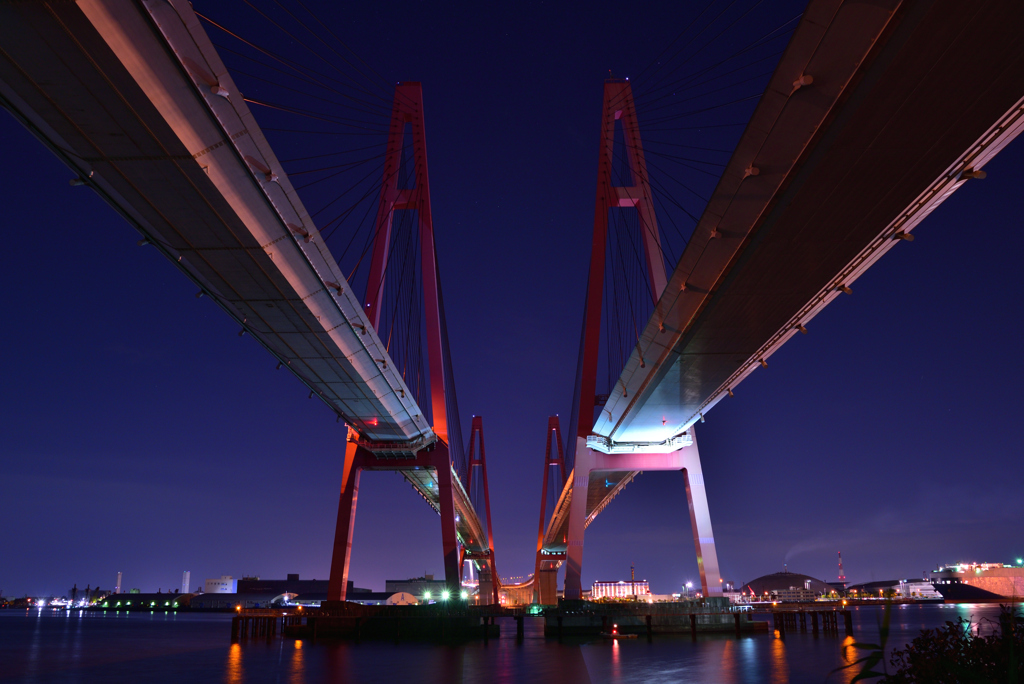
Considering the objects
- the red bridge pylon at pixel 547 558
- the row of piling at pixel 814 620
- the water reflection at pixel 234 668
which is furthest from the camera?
the red bridge pylon at pixel 547 558

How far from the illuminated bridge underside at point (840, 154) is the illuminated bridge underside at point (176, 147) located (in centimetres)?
974

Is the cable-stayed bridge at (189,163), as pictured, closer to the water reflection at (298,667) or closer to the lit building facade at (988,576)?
the water reflection at (298,667)

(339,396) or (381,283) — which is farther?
(381,283)

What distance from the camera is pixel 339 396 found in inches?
1148

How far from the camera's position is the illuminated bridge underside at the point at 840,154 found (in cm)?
1063

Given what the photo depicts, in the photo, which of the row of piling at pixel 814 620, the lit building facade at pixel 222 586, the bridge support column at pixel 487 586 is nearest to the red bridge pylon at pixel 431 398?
the row of piling at pixel 814 620

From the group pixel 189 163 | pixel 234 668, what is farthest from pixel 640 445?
pixel 189 163

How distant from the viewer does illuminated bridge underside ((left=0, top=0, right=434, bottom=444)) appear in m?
10.4

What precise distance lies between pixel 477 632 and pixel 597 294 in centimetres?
2042

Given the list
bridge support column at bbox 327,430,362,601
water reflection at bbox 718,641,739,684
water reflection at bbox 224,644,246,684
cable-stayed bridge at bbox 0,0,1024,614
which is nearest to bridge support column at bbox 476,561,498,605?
bridge support column at bbox 327,430,362,601

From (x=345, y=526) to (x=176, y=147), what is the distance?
26.2 m

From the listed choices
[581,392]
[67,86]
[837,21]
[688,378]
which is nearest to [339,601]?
[581,392]

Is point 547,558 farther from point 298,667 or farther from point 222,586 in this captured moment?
point 222,586

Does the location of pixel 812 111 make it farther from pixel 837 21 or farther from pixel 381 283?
pixel 381 283
